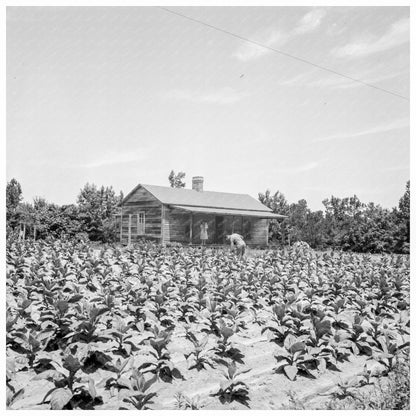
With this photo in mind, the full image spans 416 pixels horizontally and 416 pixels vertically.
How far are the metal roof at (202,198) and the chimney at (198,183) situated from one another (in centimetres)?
61

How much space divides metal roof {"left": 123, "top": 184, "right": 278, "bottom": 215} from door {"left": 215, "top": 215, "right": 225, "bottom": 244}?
1.09m

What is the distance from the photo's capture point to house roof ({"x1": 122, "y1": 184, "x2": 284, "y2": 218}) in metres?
28.6

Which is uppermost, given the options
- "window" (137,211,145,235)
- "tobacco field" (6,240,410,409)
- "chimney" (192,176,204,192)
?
"chimney" (192,176,204,192)

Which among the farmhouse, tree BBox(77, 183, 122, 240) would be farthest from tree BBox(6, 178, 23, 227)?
the farmhouse

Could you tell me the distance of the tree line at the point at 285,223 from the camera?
2941 centimetres

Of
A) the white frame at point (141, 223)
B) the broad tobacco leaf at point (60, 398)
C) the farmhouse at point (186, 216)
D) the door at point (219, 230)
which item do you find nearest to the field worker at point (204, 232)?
the farmhouse at point (186, 216)

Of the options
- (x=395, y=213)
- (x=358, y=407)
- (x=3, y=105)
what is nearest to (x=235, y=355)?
(x=358, y=407)

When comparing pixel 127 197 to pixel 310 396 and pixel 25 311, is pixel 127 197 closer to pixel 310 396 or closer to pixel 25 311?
pixel 25 311

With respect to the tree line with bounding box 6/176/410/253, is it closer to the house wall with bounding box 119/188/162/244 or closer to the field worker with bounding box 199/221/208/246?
the house wall with bounding box 119/188/162/244

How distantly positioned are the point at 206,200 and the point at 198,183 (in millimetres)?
2560

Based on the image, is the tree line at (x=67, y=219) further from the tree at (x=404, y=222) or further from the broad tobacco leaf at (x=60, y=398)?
the broad tobacco leaf at (x=60, y=398)

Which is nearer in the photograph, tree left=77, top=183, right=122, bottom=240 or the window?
the window

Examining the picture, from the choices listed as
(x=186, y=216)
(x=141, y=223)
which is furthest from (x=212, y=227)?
(x=141, y=223)

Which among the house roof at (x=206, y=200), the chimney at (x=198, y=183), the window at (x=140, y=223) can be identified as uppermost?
the chimney at (x=198, y=183)
